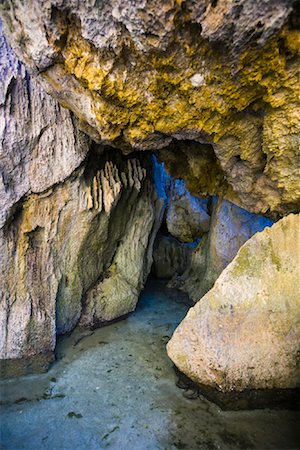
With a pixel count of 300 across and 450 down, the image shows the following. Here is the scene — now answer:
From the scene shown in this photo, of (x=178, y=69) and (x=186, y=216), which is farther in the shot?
(x=186, y=216)

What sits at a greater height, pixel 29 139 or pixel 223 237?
pixel 29 139

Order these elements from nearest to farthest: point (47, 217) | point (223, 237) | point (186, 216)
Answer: point (47, 217), point (223, 237), point (186, 216)

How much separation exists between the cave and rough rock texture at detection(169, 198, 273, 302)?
3.35 ft

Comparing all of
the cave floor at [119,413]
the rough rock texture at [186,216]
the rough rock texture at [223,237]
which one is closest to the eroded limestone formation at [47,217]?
the cave floor at [119,413]

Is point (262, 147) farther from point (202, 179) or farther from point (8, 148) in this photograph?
point (8, 148)

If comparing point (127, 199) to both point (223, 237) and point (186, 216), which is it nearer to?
point (223, 237)

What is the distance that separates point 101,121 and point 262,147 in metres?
Answer: 1.78

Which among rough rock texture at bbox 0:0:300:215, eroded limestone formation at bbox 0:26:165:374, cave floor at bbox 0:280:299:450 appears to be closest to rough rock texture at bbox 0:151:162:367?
eroded limestone formation at bbox 0:26:165:374

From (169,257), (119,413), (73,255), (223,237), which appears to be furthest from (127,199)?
(169,257)

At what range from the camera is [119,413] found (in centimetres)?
385

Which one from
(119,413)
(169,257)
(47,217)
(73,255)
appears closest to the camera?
(119,413)

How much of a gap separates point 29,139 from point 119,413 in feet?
11.4

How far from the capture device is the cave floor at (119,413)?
342 centimetres

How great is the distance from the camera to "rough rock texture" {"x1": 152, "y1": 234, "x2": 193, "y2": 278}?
9.30m
